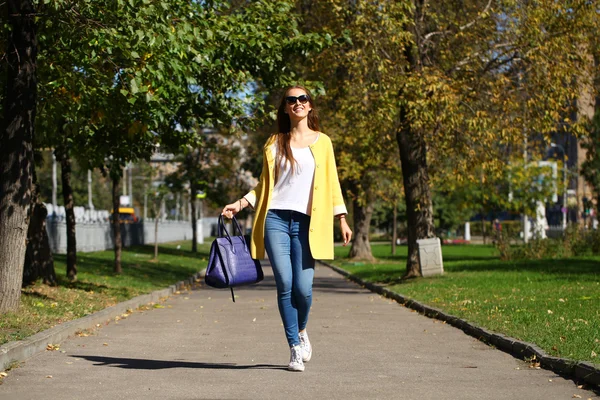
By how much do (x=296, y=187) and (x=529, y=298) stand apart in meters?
7.99

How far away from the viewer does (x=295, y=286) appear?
7844 mm

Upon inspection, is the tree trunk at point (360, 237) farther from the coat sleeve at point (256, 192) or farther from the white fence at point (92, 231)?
the coat sleeve at point (256, 192)

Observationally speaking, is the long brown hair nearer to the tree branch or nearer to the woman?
the woman

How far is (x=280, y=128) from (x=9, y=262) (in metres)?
5.11

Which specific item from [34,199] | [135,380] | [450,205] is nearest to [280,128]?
[135,380]

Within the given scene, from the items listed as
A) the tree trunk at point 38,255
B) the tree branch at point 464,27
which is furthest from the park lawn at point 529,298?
the tree trunk at point 38,255

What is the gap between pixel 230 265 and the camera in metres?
7.88

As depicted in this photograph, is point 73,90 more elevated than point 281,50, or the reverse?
point 281,50

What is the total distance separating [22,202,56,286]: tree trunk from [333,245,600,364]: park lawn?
6136mm

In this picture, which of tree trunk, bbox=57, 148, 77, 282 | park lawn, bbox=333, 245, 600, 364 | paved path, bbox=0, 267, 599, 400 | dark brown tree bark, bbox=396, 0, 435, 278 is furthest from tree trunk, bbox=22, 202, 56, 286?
dark brown tree bark, bbox=396, 0, 435, 278

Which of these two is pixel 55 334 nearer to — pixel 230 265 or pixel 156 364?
pixel 156 364

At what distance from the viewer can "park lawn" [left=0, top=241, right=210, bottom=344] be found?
35.9ft

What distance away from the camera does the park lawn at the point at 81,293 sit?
10945 mm

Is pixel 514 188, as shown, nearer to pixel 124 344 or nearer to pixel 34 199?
pixel 34 199
